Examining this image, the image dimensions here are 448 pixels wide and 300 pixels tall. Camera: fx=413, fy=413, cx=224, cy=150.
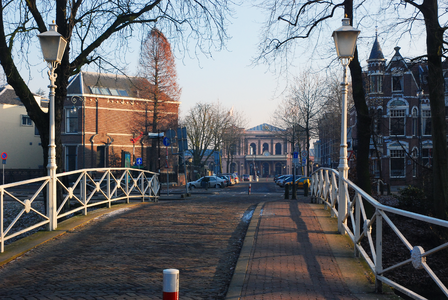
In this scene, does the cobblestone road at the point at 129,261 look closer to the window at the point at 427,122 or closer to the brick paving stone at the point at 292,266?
the brick paving stone at the point at 292,266

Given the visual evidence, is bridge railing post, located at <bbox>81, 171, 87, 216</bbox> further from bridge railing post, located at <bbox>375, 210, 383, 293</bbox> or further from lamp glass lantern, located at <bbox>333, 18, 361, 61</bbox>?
bridge railing post, located at <bbox>375, 210, 383, 293</bbox>

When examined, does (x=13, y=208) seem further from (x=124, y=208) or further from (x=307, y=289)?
(x=307, y=289)

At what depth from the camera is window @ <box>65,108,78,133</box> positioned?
142 ft

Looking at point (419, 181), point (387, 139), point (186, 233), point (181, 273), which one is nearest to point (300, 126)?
point (387, 139)

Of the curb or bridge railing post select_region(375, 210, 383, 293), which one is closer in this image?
the curb

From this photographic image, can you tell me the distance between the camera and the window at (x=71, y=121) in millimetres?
43188

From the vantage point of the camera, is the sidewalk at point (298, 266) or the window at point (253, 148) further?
the window at point (253, 148)

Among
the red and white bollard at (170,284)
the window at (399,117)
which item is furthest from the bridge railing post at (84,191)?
the window at (399,117)

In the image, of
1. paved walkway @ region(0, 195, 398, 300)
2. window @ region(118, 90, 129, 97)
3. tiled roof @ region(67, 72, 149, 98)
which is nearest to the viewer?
paved walkway @ region(0, 195, 398, 300)

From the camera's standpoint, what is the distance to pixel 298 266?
579 cm

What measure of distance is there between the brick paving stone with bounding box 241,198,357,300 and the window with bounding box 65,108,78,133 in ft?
126

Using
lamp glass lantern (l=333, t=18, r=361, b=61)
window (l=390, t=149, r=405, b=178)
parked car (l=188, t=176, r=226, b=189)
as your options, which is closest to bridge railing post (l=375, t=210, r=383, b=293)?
lamp glass lantern (l=333, t=18, r=361, b=61)

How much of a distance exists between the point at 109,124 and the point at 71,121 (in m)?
3.88

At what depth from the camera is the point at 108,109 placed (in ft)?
147
